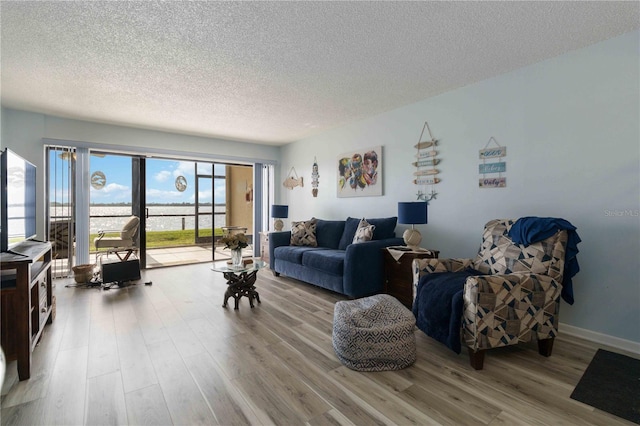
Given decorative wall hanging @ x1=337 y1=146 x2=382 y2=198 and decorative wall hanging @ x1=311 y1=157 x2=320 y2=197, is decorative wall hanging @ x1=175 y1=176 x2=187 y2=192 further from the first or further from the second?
decorative wall hanging @ x1=337 y1=146 x2=382 y2=198

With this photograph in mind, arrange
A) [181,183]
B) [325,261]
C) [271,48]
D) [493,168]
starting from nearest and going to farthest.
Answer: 1. [271,48]
2. [493,168]
3. [325,261]
4. [181,183]

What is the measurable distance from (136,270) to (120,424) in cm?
314

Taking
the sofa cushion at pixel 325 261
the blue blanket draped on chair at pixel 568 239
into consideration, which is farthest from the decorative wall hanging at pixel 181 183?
the blue blanket draped on chair at pixel 568 239

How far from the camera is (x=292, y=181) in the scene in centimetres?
Result: 638

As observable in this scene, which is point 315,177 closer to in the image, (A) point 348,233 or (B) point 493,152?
(A) point 348,233

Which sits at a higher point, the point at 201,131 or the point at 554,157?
the point at 201,131

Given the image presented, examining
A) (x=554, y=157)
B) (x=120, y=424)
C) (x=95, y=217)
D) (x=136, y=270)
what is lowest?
(x=120, y=424)

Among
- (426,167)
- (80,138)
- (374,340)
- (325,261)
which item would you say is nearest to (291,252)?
(325,261)

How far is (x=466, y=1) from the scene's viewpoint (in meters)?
2.17

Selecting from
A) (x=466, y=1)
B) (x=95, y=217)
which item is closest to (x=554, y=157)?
(x=466, y=1)

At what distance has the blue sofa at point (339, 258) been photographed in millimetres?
3625

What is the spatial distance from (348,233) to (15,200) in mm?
3453

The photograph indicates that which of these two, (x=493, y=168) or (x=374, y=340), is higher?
(x=493, y=168)

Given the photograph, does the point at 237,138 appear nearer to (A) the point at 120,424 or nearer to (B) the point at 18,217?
(B) the point at 18,217
